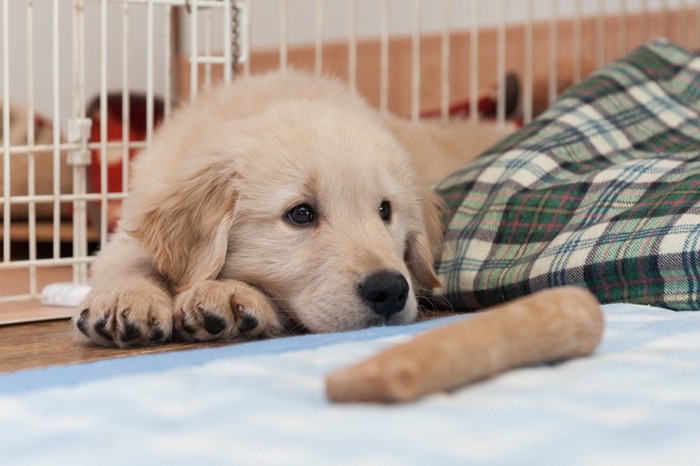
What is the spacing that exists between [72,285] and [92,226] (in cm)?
98

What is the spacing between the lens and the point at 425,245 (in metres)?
1.94

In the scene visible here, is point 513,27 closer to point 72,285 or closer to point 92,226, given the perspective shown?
point 92,226

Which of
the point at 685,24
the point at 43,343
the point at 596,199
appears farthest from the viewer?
the point at 685,24

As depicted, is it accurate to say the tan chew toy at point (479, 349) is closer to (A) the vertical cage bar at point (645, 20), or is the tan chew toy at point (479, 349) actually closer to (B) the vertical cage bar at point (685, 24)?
(A) the vertical cage bar at point (645, 20)

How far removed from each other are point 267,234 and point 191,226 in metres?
0.15

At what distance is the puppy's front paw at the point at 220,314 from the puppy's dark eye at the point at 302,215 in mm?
182

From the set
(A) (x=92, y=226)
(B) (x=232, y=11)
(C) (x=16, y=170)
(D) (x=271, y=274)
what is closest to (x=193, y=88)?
(B) (x=232, y=11)

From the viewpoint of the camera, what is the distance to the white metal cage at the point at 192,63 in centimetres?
211

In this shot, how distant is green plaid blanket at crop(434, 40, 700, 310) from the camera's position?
1.66 metres

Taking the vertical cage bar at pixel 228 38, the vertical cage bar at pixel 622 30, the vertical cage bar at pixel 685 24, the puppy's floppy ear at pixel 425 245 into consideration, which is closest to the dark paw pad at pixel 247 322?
the puppy's floppy ear at pixel 425 245

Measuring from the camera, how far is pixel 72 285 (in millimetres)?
2090

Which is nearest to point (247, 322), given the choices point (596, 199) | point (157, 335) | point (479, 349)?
point (157, 335)

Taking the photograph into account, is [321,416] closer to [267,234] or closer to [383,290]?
[383,290]

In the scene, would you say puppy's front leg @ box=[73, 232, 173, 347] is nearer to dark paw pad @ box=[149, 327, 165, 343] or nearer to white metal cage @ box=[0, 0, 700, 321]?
dark paw pad @ box=[149, 327, 165, 343]
